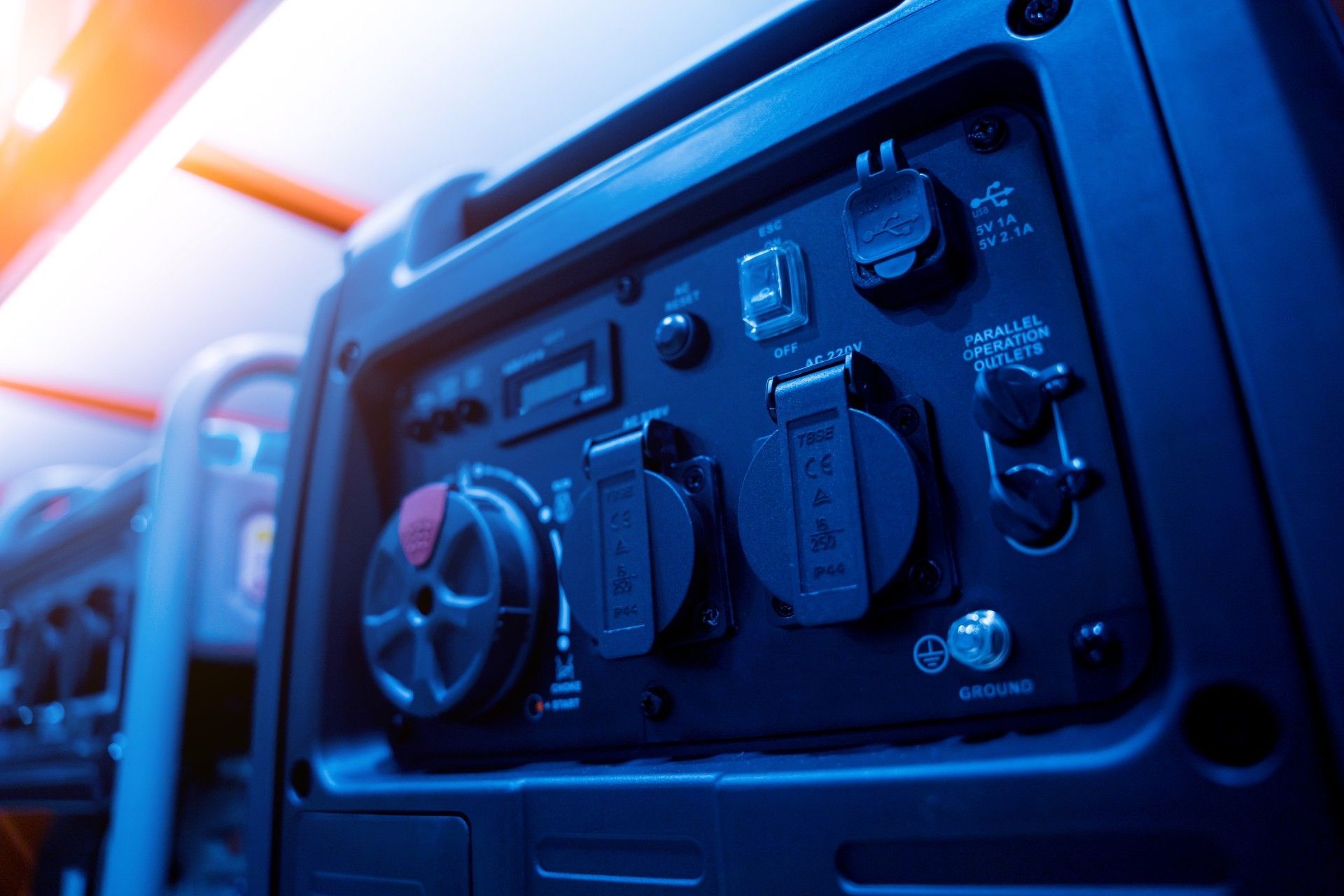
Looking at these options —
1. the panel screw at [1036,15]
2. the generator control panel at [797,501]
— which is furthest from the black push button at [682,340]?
the panel screw at [1036,15]

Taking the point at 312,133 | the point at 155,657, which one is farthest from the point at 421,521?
the point at 312,133

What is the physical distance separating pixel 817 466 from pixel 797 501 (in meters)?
0.02

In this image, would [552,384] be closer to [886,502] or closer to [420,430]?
[420,430]

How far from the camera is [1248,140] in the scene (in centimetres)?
39

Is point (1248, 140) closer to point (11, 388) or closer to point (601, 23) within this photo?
point (601, 23)

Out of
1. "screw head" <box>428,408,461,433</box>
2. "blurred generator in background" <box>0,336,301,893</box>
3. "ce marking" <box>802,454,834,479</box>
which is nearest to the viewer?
"ce marking" <box>802,454,834,479</box>

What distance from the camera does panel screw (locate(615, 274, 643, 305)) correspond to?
643mm

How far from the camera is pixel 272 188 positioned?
1.76 meters

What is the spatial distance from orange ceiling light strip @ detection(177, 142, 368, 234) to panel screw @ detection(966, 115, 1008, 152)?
148 cm

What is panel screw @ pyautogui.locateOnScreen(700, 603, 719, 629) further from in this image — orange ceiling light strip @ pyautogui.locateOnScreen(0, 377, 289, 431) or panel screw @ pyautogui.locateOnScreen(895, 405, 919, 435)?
orange ceiling light strip @ pyautogui.locateOnScreen(0, 377, 289, 431)

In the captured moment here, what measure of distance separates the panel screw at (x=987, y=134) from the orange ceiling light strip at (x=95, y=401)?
8.76ft

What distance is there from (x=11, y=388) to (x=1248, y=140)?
3014mm

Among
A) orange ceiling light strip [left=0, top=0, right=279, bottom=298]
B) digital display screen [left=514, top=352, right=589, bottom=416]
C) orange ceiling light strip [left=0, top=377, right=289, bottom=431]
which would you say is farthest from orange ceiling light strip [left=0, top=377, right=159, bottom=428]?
digital display screen [left=514, top=352, right=589, bottom=416]

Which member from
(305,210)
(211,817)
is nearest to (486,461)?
(211,817)
